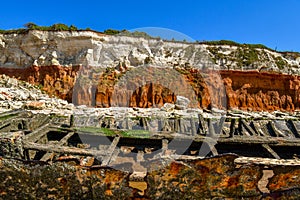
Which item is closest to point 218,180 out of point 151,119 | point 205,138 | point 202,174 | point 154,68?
point 202,174

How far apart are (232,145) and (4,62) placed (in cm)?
2474

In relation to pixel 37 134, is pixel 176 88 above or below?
above

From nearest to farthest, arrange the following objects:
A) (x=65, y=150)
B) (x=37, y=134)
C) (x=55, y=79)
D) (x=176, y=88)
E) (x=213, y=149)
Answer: (x=65, y=150) < (x=213, y=149) < (x=37, y=134) < (x=176, y=88) < (x=55, y=79)

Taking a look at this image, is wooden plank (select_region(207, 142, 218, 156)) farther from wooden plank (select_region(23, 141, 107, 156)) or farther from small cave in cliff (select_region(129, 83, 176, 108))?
small cave in cliff (select_region(129, 83, 176, 108))

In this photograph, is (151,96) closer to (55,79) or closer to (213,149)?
(55,79)

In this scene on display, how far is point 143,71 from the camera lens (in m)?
23.2

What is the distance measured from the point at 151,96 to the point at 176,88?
2.18 metres

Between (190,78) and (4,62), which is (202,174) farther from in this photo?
(4,62)

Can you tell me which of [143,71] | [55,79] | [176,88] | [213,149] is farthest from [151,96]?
[213,149]

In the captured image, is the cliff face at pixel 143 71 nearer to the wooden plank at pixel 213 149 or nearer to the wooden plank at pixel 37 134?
the wooden plank at pixel 37 134

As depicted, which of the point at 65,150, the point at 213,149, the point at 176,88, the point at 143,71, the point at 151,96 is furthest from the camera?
the point at 143,71

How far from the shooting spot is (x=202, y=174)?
10.7 ft

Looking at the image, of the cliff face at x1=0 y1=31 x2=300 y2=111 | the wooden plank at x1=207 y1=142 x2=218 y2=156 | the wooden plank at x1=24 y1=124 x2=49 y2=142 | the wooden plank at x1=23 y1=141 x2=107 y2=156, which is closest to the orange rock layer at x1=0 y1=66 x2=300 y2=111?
the cliff face at x1=0 y1=31 x2=300 y2=111

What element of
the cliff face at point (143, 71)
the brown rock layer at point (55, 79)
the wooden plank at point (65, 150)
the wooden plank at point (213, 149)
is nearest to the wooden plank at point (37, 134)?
the wooden plank at point (65, 150)
